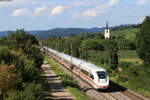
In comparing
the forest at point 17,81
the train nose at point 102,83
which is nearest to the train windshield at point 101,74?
the train nose at point 102,83

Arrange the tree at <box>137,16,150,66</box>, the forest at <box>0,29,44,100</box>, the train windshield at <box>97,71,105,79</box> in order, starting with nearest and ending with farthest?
the forest at <box>0,29,44,100</box>, the train windshield at <box>97,71,105,79</box>, the tree at <box>137,16,150,66</box>

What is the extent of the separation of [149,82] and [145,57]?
22355mm

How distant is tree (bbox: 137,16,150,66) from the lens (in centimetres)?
6292

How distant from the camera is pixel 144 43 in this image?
63875 mm

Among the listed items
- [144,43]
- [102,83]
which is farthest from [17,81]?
[144,43]

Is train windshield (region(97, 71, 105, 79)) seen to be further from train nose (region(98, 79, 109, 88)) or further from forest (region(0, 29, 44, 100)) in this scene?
forest (region(0, 29, 44, 100))

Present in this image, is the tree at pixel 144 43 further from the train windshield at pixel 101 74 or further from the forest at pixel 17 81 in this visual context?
the forest at pixel 17 81

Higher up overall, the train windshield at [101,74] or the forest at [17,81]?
the forest at [17,81]

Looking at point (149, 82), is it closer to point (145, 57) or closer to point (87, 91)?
point (87, 91)

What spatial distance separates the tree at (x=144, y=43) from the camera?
206 ft

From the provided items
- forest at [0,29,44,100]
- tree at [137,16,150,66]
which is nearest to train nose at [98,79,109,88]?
forest at [0,29,44,100]

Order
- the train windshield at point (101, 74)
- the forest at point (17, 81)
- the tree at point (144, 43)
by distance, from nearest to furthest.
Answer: the forest at point (17, 81)
the train windshield at point (101, 74)
the tree at point (144, 43)

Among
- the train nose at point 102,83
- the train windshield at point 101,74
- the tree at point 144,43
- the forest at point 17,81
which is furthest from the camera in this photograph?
the tree at point 144,43

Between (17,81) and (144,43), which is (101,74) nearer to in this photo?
(17,81)
